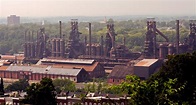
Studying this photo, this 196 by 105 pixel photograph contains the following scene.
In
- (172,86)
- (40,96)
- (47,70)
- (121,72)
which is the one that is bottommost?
(47,70)

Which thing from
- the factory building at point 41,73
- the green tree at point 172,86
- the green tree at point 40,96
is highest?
the green tree at point 172,86

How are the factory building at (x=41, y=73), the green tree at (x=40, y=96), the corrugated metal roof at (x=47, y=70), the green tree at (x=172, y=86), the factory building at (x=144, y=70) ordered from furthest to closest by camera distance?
the corrugated metal roof at (x=47, y=70) < the factory building at (x=41, y=73) < the factory building at (x=144, y=70) < the green tree at (x=40, y=96) < the green tree at (x=172, y=86)

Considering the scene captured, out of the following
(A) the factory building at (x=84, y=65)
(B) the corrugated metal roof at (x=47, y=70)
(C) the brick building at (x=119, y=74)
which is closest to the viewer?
(C) the brick building at (x=119, y=74)

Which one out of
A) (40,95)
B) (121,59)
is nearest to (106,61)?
(121,59)

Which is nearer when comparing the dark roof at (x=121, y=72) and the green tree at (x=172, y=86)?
the green tree at (x=172, y=86)

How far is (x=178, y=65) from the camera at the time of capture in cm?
2341

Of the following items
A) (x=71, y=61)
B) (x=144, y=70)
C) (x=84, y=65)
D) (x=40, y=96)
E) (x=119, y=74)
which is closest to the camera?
(x=40, y=96)

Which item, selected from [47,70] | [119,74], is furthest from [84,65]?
[119,74]

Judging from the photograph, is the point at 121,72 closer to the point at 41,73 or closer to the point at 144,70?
the point at 144,70

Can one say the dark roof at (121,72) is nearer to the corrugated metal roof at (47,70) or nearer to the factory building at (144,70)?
the factory building at (144,70)

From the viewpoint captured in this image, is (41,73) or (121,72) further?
(41,73)

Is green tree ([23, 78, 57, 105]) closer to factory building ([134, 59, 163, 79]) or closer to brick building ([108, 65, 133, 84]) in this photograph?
factory building ([134, 59, 163, 79])

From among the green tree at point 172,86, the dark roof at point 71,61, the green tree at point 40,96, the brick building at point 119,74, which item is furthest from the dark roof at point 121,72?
the green tree at point 40,96

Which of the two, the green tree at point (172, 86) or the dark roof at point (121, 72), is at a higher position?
the green tree at point (172, 86)
